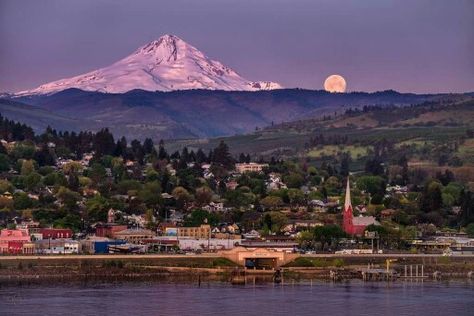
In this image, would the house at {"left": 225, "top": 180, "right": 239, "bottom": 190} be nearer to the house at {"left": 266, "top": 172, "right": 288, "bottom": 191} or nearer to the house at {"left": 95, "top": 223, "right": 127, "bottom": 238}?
the house at {"left": 266, "top": 172, "right": 288, "bottom": 191}

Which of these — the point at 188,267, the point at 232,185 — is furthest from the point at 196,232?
the point at 232,185

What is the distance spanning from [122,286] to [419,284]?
59.8 feet

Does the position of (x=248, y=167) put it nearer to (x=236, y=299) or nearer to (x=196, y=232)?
(x=196, y=232)

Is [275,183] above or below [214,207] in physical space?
above

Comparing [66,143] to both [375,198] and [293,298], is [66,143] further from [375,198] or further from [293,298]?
[293,298]

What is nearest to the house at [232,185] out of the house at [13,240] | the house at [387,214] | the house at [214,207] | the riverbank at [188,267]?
the house at [214,207]

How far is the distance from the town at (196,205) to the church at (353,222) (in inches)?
3.1

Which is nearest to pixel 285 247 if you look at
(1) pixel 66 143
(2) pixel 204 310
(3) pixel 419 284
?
(3) pixel 419 284

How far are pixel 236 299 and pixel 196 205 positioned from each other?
196 ft

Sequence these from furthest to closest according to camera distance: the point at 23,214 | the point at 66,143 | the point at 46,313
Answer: the point at 66,143
the point at 23,214
the point at 46,313

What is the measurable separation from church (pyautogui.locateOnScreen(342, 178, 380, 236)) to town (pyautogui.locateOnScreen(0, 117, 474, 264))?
0.08 m

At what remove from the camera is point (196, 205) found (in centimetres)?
14250

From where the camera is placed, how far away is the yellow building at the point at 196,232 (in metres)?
126

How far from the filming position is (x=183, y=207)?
14088cm
